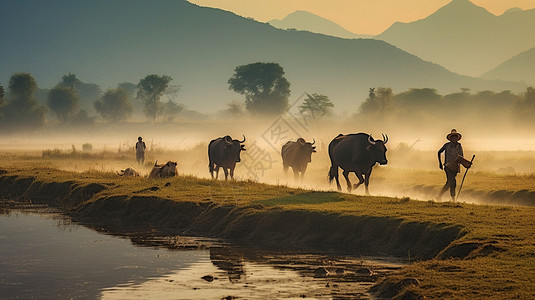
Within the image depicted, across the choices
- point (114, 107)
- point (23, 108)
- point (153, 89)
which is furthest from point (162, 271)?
point (114, 107)

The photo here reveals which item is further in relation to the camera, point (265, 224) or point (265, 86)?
point (265, 86)

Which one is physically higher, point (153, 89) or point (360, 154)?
point (153, 89)

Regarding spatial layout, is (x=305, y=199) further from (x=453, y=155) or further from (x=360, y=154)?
(x=453, y=155)

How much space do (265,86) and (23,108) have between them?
45.1 metres

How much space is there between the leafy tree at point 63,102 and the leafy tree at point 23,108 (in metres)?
7.42

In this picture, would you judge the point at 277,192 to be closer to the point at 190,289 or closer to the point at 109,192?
the point at 109,192

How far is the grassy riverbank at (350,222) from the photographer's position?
16656mm

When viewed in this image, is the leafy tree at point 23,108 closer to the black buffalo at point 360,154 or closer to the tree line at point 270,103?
the tree line at point 270,103

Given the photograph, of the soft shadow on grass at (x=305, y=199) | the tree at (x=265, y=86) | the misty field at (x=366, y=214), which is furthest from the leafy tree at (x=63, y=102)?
the soft shadow on grass at (x=305, y=199)

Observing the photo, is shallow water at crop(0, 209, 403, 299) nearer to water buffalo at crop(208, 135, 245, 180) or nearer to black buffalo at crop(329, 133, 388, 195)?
black buffalo at crop(329, 133, 388, 195)

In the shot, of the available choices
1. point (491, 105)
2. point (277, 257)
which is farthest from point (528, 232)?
point (491, 105)

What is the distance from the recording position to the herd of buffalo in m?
31.9

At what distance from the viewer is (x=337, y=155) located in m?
33.5

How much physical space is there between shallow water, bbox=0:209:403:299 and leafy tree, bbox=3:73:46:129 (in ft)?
414
